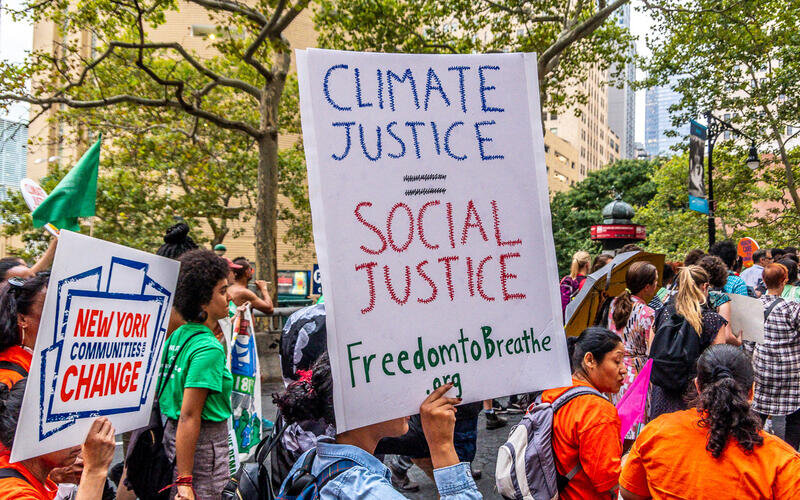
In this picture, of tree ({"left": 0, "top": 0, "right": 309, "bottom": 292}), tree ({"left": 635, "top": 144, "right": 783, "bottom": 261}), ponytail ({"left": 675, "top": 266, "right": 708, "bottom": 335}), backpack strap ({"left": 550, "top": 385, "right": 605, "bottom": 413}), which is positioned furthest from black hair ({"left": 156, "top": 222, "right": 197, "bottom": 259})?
tree ({"left": 635, "top": 144, "right": 783, "bottom": 261})

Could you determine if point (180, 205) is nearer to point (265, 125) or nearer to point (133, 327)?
point (265, 125)

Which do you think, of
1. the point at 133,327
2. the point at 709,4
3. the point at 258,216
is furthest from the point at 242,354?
the point at 709,4

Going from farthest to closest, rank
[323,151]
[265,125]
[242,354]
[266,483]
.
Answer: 1. [265,125]
2. [242,354]
3. [266,483]
4. [323,151]

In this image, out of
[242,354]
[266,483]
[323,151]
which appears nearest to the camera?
[323,151]

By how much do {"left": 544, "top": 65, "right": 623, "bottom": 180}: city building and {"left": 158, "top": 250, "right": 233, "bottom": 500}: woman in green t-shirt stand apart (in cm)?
7555

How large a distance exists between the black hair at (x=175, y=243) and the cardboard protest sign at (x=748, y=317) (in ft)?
12.6

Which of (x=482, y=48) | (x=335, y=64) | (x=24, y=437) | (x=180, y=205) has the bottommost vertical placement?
(x=24, y=437)

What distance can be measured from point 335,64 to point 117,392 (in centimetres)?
138

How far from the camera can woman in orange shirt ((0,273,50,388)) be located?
262 cm

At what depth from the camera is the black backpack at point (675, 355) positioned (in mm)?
3805

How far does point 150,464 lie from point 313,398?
53.7 inches

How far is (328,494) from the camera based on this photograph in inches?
61.6

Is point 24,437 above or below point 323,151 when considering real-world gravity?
below

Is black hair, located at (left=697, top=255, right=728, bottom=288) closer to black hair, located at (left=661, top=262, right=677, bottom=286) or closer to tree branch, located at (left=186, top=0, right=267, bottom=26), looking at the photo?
black hair, located at (left=661, top=262, right=677, bottom=286)
